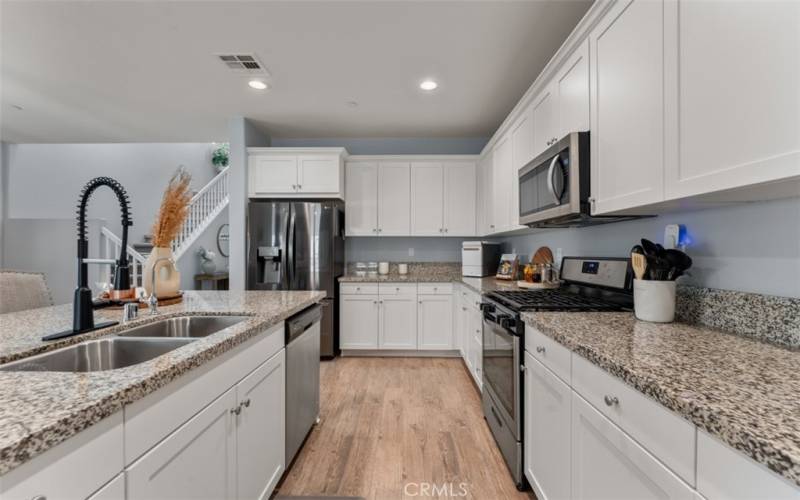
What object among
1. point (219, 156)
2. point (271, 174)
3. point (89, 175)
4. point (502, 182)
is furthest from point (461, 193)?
point (219, 156)

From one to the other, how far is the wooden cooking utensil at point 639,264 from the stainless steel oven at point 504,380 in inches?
21.2

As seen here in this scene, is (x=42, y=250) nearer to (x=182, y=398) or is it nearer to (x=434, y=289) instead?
(x=434, y=289)

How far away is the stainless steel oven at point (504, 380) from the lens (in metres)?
1.64

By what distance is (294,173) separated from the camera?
377 centimetres

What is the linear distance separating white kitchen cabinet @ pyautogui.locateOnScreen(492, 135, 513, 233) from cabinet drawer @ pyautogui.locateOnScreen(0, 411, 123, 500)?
2.72 metres

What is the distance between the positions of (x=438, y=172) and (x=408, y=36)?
1.85m

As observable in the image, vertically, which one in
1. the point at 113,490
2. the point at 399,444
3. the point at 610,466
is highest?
the point at 113,490

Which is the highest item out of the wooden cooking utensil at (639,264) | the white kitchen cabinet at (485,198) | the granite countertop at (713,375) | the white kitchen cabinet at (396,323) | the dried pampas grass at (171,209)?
the white kitchen cabinet at (485,198)

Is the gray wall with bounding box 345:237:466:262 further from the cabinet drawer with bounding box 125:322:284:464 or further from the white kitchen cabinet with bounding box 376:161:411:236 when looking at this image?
the cabinet drawer with bounding box 125:322:284:464

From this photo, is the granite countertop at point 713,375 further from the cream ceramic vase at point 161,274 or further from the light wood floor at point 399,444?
the cream ceramic vase at point 161,274

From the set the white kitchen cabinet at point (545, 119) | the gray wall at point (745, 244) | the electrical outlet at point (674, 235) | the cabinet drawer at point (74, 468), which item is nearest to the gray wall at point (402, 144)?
→ the white kitchen cabinet at point (545, 119)

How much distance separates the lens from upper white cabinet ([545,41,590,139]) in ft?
5.42

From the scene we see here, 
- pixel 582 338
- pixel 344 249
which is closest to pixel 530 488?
pixel 582 338

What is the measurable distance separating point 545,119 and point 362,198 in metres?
2.34
